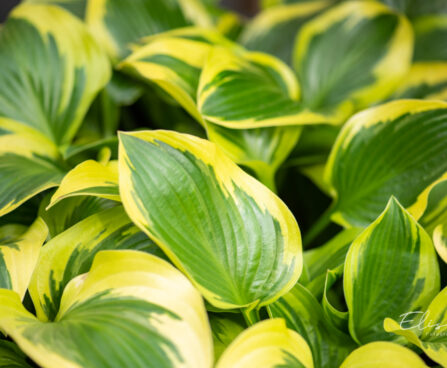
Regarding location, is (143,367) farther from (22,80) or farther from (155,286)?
(22,80)

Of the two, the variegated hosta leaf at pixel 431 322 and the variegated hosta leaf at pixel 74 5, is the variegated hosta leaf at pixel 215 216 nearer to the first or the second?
the variegated hosta leaf at pixel 431 322

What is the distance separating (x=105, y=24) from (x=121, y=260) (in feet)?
1.51

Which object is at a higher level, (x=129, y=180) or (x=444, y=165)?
(x=129, y=180)

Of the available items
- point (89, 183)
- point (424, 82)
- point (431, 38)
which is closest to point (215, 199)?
point (89, 183)

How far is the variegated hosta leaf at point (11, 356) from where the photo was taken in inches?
17.1

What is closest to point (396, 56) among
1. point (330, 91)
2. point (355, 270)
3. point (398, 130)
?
point (330, 91)

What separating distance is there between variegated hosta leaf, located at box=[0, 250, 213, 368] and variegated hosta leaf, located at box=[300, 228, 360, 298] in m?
0.17

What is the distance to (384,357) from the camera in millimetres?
401

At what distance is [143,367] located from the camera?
1.13 ft

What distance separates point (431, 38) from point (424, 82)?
0.45ft

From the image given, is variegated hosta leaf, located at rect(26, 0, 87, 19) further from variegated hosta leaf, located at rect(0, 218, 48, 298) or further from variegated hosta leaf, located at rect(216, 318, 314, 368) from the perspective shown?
variegated hosta leaf, located at rect(216, 318, 314, 368)

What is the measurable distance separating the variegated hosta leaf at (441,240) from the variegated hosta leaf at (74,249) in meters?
0.28

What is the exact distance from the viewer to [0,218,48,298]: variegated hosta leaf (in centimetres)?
45

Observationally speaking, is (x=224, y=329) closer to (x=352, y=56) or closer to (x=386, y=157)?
(x=386, y=157)
